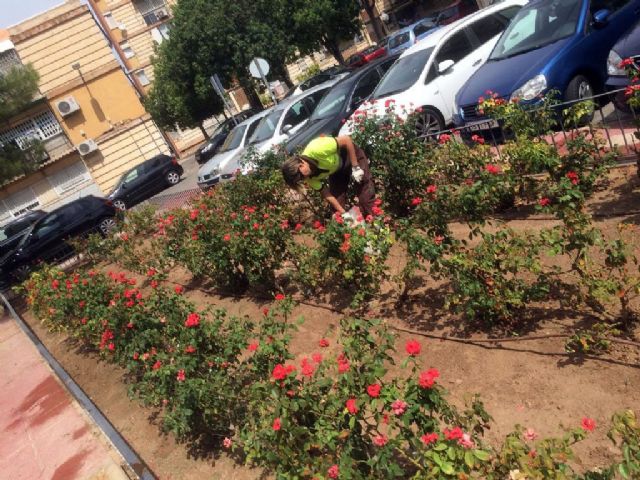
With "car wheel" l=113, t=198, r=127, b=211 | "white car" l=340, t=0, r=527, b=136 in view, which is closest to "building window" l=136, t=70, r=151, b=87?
"car wheel" l=113, t=198, r=127, b=211

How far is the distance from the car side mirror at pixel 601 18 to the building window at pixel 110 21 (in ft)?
131

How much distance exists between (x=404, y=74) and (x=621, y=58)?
12.2 ft

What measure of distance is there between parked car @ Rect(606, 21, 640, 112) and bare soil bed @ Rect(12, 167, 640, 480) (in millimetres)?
1284

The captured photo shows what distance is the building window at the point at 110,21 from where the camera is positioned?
3828 centimetres

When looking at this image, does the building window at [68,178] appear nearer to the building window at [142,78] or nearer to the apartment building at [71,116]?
the apartment building at [71,116]

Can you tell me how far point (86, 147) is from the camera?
26.6 m

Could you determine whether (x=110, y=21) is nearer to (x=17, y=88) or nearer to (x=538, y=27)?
(x=17, y=88)

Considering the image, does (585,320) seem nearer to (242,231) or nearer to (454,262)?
(454,262)

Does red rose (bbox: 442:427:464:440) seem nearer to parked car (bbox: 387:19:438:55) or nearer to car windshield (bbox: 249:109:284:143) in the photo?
car windshield (bbox: 249:109:284:143)

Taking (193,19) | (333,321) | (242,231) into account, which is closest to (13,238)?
(193,19)

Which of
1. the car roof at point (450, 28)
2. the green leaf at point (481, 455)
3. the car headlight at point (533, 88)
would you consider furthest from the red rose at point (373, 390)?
the car roof at point (450, 28)

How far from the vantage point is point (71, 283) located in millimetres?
6352

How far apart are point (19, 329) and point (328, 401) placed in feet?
32.3

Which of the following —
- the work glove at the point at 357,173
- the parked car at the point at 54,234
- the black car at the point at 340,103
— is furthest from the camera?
the parked car at the point at 54,234
